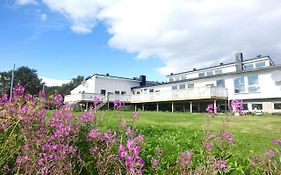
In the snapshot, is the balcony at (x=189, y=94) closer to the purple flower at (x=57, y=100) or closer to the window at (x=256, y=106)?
the window at (x=256, y=106)

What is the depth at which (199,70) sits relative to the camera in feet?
121

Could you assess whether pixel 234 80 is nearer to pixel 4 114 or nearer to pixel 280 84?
pixel 280 84

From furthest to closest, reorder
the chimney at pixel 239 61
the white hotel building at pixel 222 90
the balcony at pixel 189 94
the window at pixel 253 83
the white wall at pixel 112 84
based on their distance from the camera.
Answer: the white wall at pixel 112 84
the chimney at pixel 239 61
the window at pixel 253 83
the balcony at pixel 189 94
the white hotel building at pixel 222 90

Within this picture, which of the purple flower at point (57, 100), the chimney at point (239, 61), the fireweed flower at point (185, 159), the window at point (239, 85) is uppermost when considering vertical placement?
the chimney at point (239, 61)

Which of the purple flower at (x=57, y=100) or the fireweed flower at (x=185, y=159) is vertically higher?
the purple flower at (x=57, y=100)

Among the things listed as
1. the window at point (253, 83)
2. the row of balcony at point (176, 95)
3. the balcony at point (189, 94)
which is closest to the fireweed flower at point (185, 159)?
the row of balcony at point (176, 95)

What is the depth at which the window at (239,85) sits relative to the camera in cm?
2545

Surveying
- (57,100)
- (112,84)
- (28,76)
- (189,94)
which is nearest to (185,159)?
(57,100)

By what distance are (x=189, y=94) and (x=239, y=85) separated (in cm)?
502

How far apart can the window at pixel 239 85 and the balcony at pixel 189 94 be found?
3.88 ft

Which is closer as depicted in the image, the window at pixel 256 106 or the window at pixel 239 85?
the window at pixel 256 106

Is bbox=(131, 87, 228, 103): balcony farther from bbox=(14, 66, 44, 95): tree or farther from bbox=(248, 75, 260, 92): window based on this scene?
bbox=(14, 66, 44, 95): tree

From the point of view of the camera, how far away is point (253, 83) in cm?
2469

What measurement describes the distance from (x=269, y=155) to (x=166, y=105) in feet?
95.9
